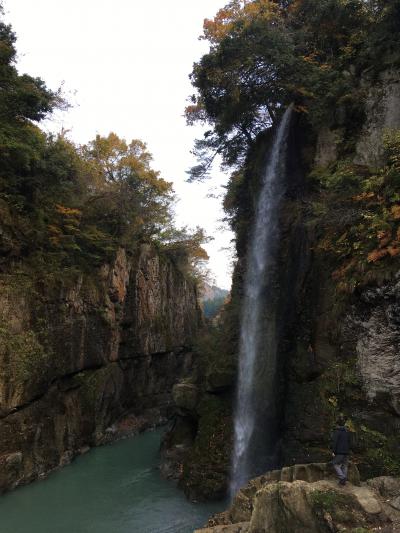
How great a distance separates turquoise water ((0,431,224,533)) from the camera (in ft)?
36.7

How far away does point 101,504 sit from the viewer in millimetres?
12953

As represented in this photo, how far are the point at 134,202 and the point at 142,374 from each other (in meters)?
11.9

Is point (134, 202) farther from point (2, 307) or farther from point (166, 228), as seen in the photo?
point (2, 307)

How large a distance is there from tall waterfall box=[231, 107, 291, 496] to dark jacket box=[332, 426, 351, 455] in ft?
16.3

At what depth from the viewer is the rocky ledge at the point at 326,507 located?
6223mm

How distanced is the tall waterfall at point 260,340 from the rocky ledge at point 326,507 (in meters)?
5.00

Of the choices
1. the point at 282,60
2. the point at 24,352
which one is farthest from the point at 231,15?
the point at 24,352

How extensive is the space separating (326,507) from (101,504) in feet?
31.4

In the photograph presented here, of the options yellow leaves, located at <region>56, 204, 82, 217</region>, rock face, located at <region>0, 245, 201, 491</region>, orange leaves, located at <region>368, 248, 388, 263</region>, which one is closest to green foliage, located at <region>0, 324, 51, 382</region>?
rock face, located at <region>0, 245, 201, 491</region>

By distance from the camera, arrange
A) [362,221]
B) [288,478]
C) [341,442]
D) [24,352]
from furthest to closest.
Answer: [24,352], [362,221], [288,478], [341,442]

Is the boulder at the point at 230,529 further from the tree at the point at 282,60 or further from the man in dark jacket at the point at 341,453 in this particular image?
the tree at the point at 282,60

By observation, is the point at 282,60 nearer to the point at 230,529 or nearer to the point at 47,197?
the point at 47,197

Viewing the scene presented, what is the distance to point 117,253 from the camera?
2250cm

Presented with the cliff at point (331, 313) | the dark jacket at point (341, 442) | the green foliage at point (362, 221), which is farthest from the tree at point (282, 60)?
the dark jacket at point (341, 442)
